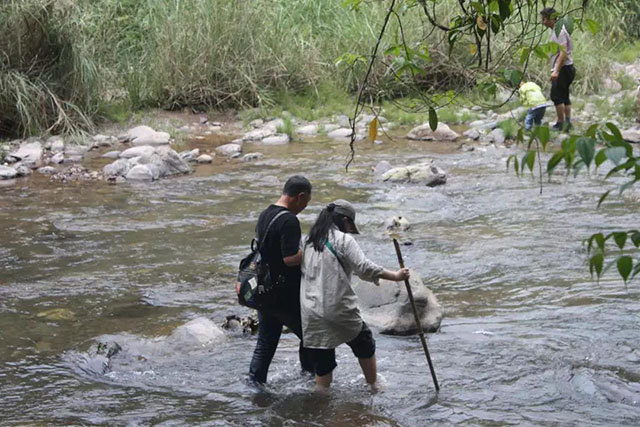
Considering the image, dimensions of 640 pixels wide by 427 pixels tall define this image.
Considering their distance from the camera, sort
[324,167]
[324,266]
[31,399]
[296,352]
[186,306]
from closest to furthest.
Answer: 1. [324,266]
2. [31,399]
3. [296,352]
4. [186,306]
5. [324,167]

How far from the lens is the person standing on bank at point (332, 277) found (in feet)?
15.7

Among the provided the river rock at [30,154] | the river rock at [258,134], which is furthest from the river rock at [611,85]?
the river rock at [30,154]

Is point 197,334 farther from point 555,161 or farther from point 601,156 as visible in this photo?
point 601,156

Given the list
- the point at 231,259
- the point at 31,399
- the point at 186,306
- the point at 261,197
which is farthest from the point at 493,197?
the point at 31,399

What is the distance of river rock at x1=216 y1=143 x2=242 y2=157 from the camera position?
45.3ft

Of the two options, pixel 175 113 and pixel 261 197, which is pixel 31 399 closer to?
pixel 261 197

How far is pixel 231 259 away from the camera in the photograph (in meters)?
8.28

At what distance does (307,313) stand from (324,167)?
308 inches

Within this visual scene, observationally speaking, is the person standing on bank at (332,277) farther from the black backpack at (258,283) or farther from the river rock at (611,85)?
the river rock at (611,85)

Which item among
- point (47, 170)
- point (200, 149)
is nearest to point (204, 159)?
point (200, 149)

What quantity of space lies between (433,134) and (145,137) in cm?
483

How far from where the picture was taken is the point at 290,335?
6.38 meters

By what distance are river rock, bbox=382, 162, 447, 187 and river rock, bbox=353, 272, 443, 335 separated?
4791mm

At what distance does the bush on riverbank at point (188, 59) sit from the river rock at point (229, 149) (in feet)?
7.63
